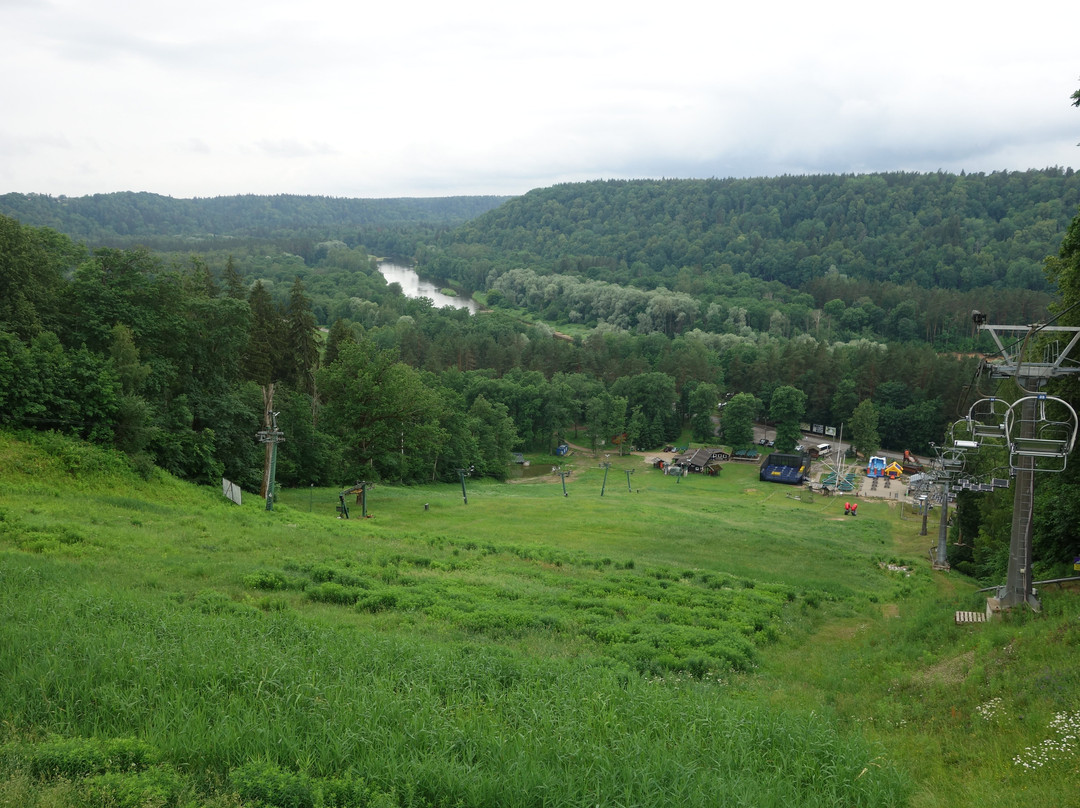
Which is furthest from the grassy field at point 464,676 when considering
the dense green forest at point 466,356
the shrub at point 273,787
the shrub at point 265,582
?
the dense green forest at point 466,356

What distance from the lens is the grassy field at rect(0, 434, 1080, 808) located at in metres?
7.10

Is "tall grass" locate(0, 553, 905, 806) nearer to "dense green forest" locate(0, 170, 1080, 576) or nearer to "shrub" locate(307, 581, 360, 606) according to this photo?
"shrub" locate(307, 581, 360, 606)

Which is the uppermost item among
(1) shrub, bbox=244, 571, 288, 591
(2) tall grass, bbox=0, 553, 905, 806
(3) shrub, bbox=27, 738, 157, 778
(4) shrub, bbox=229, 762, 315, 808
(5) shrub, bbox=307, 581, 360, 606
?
(3) shrub, bbox=27, 738, 157, 778

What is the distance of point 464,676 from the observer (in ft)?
33.1

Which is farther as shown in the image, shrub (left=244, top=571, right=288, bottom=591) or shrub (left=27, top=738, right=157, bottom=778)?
shrub (left=244, top=571, right=288, bottom=591)

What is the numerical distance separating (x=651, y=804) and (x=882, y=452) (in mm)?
86822

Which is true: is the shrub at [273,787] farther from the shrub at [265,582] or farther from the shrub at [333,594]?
the shrub at [265,582]

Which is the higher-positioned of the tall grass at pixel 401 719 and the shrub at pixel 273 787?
the shrub at pixel 273 787

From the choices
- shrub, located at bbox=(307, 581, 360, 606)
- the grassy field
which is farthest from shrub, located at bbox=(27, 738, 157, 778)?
shrub, located at bbox=(307, 581, 360, 606)

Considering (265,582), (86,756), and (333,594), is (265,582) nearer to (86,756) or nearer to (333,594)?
(333,594)

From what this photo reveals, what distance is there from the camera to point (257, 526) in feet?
76.4

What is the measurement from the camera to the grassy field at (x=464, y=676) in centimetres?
710

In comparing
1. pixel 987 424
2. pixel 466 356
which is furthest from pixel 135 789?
pixel 466 356

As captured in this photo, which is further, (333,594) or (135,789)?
(333,594)
